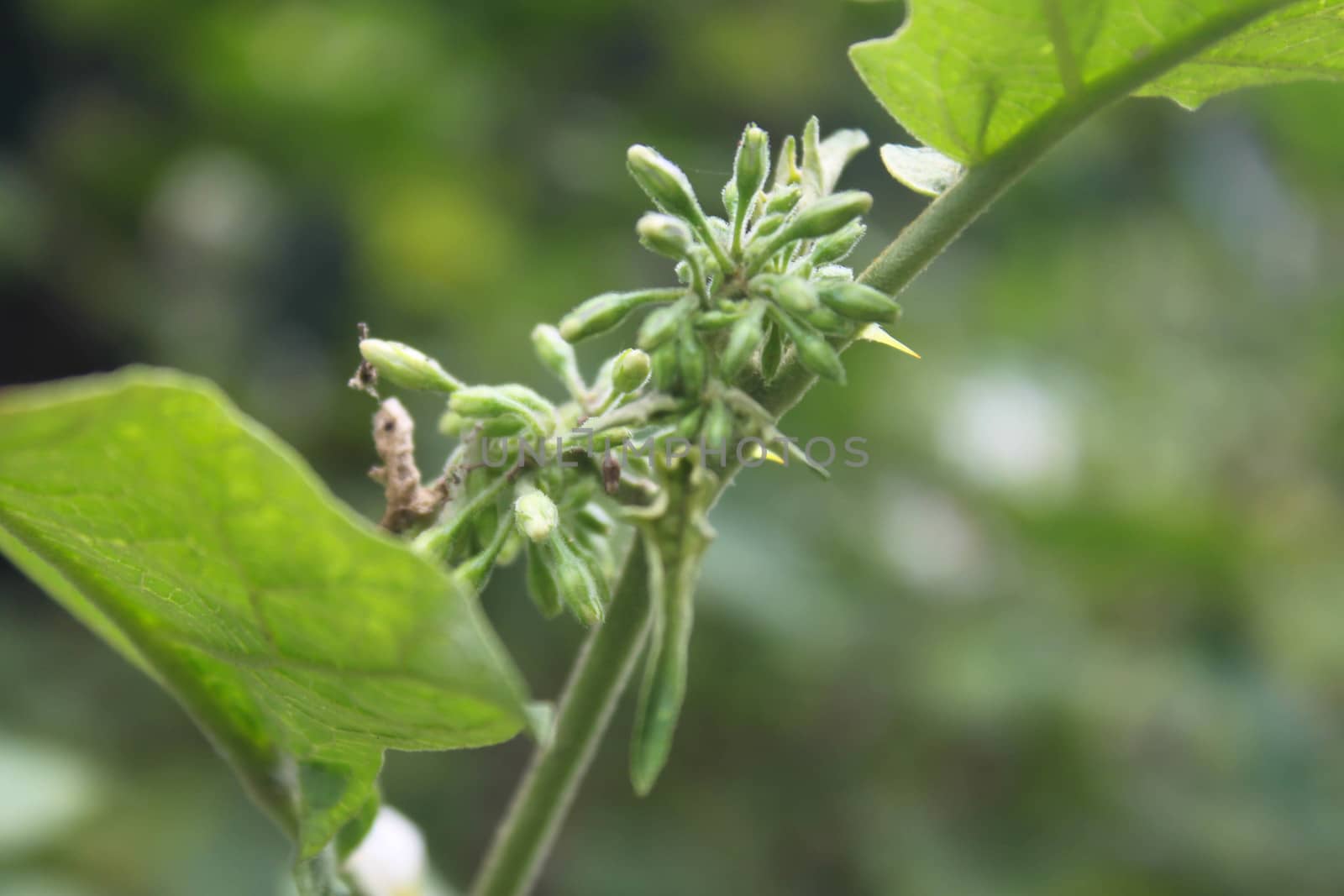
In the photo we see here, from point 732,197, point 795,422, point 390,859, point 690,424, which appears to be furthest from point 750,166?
point 795,422

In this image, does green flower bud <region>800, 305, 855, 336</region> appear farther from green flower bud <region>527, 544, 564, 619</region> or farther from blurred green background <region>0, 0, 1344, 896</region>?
blurred green background <region>0, 0, 1344, 896</region>

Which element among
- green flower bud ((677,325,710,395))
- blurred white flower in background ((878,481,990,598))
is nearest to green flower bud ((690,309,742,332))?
green flower bud ((677,325,710,395))

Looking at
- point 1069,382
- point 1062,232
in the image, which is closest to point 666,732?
point 1069,382

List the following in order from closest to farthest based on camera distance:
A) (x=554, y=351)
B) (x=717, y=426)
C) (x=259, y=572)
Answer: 1. (x=259, y=572)
2. (x=717, y=426)
3. (x=554, y=351)

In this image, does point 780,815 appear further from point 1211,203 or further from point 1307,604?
point 1211,203

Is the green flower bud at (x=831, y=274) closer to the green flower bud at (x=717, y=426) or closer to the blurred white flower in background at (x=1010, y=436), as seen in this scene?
the green flower bud at (x=717, y=426)

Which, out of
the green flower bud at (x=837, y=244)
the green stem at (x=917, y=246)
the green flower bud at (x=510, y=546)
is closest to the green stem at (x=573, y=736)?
the green stem at (x=917, y=246)

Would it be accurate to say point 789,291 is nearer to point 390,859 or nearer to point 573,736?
point 573,736
